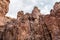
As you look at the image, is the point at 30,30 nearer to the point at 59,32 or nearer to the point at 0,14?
the point at 59,32

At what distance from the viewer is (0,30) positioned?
104 feet

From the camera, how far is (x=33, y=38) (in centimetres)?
2619

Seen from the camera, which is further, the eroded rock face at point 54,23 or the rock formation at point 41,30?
the rock formation at point 41,30

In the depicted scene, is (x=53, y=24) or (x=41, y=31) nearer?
(x=53, y=24)

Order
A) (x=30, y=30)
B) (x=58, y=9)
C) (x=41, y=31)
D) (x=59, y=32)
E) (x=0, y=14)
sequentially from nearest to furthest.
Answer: (x=59, y=32)
(x=58, y=9)
(x=41, y=31)
(x=30, y=30)
(x=0, y=14)

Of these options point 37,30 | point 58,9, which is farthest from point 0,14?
point 58,9

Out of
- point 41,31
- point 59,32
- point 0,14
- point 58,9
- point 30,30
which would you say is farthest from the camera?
point 0,14

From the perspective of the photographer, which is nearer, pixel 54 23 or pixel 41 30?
pixel 54 23

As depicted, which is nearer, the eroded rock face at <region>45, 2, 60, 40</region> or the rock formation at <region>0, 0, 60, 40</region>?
the eroded rock face at <region>45, 2, 60, 40</region>

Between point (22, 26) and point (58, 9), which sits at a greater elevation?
point (58, 9)

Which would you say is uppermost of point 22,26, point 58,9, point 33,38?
point 58,9

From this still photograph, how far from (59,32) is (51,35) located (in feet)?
5.59

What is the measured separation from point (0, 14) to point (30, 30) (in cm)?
1216

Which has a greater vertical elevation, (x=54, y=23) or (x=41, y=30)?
(x=54, y=23)
